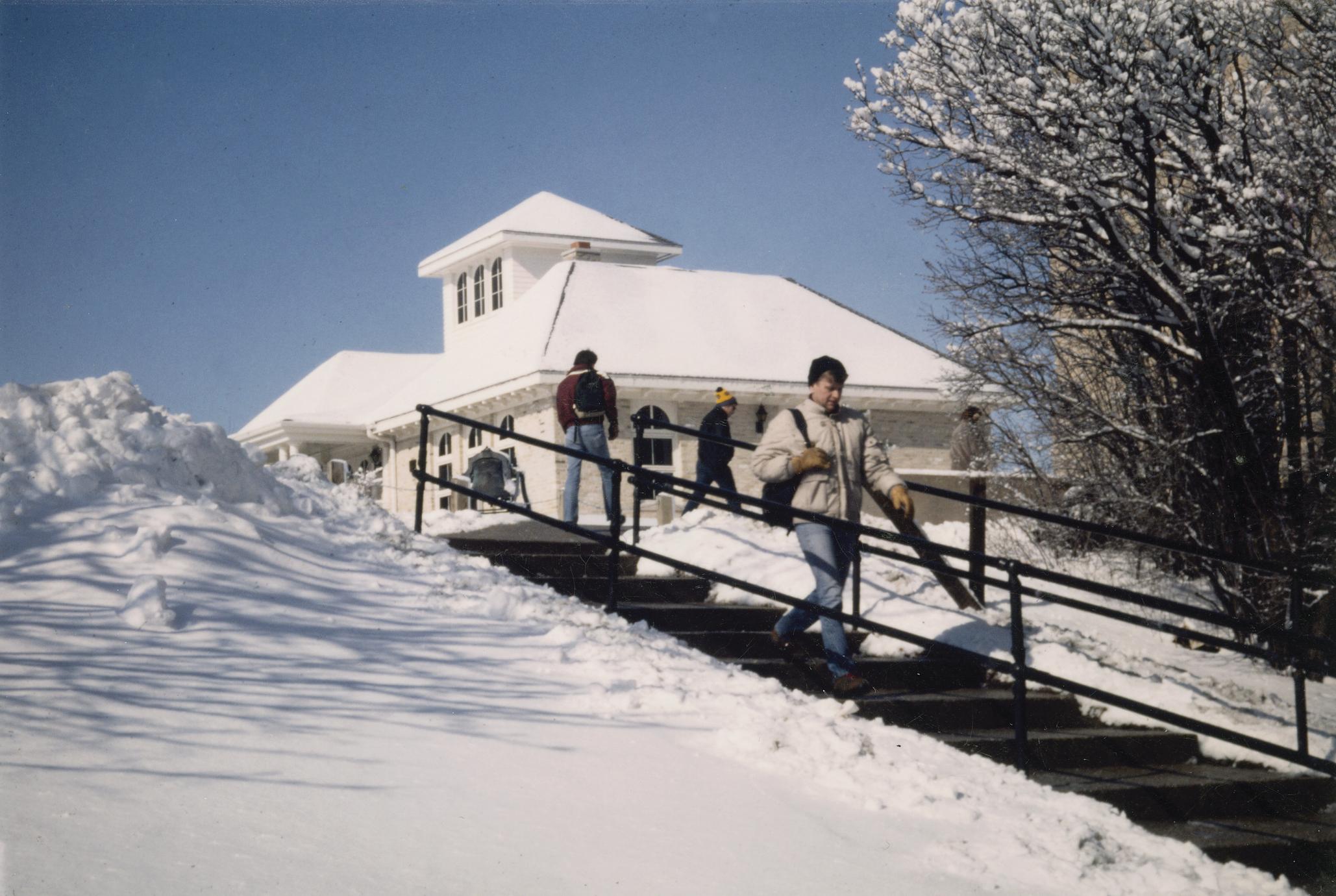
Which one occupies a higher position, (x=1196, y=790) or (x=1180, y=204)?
(x=1180, y=204)

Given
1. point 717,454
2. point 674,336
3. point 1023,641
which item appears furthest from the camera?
point 674,336

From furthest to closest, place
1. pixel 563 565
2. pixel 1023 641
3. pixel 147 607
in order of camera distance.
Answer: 1. pixel 563 565
2. pixel 1023 641
3. pixel 147 607

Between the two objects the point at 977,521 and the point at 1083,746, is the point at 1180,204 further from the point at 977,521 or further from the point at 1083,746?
the point at 1083,746

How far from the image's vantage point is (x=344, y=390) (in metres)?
34.4

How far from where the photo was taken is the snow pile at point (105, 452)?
723 cm

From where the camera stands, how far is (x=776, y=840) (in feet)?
16.3

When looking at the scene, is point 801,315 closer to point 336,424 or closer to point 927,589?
point 336,424

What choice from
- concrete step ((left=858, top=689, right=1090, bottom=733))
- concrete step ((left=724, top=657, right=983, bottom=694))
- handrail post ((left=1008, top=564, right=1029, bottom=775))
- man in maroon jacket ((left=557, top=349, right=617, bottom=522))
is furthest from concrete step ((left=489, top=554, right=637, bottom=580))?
handrail post ((left=1008, top=564, right=1029, bottom=775))

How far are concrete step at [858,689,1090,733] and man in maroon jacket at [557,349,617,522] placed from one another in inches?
185

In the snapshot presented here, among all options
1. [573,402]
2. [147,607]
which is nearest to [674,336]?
[573,402]

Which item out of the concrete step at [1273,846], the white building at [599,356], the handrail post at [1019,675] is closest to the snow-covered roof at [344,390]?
the white building at [599,356]

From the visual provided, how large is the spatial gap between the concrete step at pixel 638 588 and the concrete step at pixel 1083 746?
2.38m

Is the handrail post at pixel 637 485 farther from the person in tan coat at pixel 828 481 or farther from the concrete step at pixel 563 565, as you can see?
the person in tan coat at pixel 828 481

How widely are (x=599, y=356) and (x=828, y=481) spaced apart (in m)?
16.7
